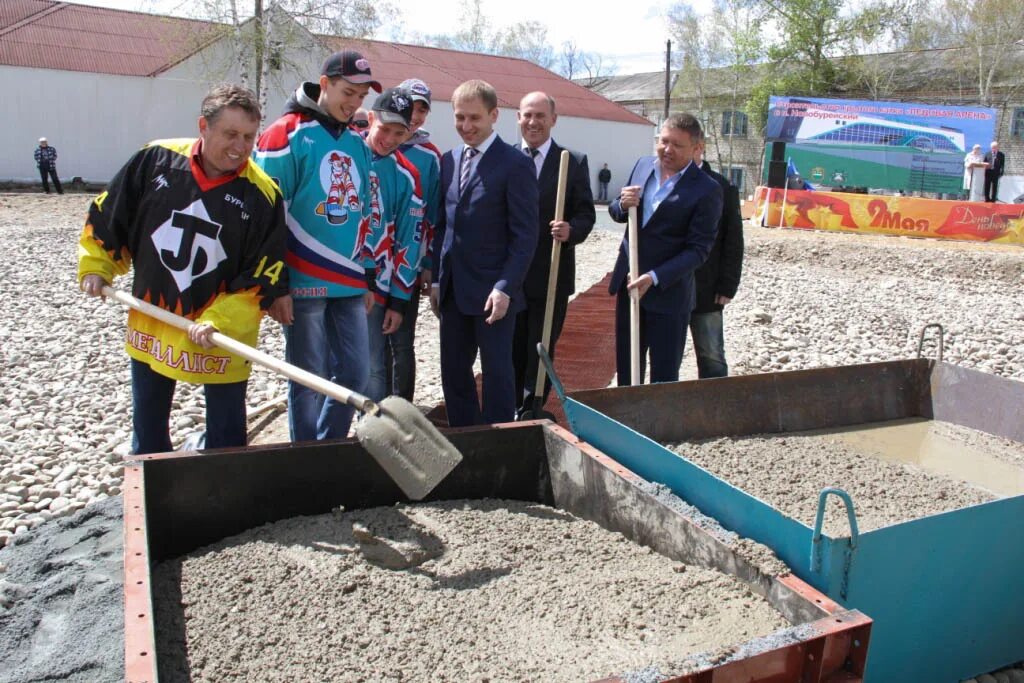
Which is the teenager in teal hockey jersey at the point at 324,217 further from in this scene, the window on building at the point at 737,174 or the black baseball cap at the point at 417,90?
the window on building at the point at 737,174

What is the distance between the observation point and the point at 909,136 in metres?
22.7

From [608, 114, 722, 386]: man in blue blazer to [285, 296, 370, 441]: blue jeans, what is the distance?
4.61 feet

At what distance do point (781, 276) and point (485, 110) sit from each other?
29.5 ft

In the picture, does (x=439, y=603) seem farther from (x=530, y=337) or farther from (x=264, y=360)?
(x=530, y=337)

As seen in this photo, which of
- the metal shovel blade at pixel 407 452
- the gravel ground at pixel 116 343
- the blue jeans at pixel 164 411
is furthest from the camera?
the gravel ground at pixel 116 343

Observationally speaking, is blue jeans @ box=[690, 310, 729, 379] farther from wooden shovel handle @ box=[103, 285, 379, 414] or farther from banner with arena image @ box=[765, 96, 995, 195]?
banner with arena image @ box=[765, 96, 995, 195]

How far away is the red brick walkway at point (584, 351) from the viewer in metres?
5.62

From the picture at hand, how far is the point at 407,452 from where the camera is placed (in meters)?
2.72

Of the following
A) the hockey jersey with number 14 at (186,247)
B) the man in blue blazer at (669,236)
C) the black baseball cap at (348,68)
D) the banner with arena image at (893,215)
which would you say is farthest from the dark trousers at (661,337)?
the banner with arena image at (893,215)

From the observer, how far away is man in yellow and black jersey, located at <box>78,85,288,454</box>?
2975 mm

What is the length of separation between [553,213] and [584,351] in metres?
2.01

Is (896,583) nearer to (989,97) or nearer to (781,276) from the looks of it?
(781,276)

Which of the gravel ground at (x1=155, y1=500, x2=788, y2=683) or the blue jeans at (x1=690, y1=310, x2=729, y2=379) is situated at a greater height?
the blue jeans at (x1=690, y1=310, x2=729, y2=379)

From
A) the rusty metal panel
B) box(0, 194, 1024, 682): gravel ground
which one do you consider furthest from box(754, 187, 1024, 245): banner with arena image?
the rusty metal panel
